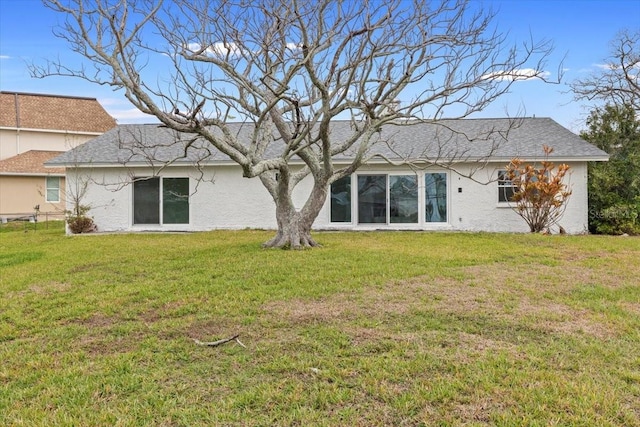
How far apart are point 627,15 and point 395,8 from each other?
36.4 ft

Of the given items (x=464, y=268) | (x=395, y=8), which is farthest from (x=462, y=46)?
(x=464, y=268)

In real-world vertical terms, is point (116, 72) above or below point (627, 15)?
below

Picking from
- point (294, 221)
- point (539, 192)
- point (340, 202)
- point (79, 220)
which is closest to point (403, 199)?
point (340, 202)

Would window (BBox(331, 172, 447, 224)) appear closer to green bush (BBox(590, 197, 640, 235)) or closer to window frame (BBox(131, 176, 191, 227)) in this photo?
green bush (BBox(590, 197, 640, 235))

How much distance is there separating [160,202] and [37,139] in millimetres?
16984

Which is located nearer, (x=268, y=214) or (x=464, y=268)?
(x=464, y=268)

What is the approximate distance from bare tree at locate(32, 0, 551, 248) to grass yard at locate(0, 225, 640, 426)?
268 centimetres

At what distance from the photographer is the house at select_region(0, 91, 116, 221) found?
22.9 meters

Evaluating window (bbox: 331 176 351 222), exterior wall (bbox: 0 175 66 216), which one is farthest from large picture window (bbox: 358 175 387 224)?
exterior wall (bbox: 0 175 66 216)

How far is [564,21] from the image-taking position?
10.9 metres

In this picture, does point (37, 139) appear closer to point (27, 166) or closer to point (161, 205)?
point (27, 166)

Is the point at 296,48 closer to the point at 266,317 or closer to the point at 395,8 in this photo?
the point at 395,8

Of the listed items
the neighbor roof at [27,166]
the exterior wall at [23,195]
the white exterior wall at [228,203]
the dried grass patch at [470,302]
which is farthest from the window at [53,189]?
the dried grass patch at [470,302]

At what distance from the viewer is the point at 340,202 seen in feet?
49.5
